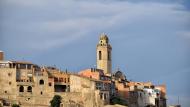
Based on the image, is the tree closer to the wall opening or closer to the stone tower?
the wall opening

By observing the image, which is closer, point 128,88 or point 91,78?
point 91,78

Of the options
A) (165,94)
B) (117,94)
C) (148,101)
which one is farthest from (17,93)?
(165,94)

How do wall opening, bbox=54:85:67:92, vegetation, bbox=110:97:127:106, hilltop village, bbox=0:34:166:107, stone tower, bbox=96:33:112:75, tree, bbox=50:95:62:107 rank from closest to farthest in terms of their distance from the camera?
tree, bbox=50:95:62:107 → hilltop village, bbox=0:34:166:107 → wall opening, bbox=54:85:67:92 → vegetation, bbox=110:97:127:106 → stone tower, bbox=96:33:112:75

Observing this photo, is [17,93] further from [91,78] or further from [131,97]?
[131,97]

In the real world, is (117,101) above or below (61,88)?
below

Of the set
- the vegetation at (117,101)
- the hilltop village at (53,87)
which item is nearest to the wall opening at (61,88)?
the hilltop village at (53,87)

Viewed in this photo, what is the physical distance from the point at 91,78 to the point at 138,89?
7.98m

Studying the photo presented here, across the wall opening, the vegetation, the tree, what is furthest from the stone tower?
the tree

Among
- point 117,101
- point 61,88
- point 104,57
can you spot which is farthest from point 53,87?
point 104,57

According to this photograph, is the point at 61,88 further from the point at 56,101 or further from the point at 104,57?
the point at 104,57

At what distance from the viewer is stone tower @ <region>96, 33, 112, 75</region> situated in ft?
209

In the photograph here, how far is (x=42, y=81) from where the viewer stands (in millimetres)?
55094

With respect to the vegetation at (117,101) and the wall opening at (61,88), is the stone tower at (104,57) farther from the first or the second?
the wall opening at (61,88)

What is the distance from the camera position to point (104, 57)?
209ft
